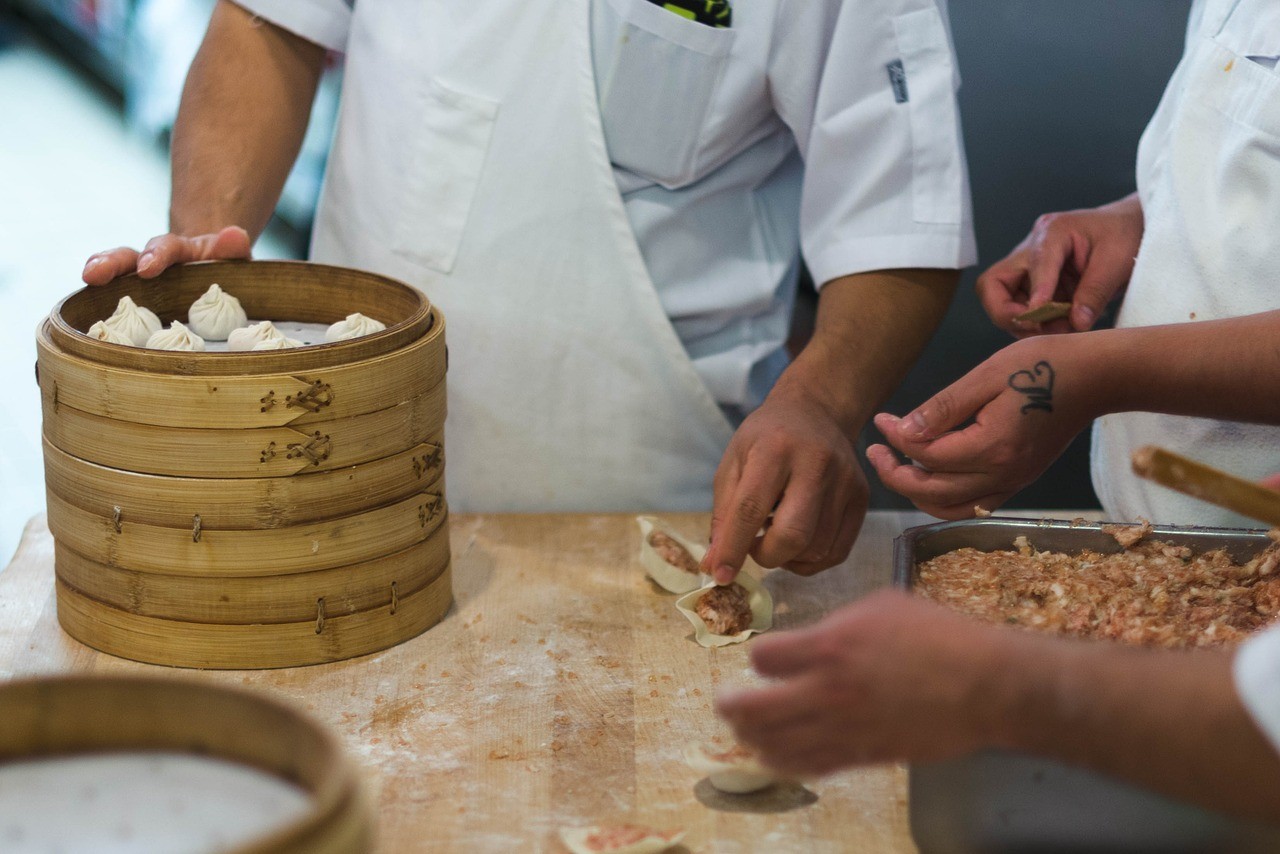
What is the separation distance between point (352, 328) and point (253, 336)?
10 centimetres

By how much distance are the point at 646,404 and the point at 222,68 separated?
31.1 inches

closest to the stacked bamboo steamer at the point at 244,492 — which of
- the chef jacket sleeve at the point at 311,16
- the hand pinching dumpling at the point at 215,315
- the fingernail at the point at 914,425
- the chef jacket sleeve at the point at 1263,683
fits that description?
the hand pinching dumpling at the point at 215,315

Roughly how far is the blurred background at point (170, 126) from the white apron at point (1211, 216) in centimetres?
92

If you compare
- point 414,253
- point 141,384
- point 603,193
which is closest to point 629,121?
point 603,193

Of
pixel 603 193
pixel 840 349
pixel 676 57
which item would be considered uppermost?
pixel 676 57

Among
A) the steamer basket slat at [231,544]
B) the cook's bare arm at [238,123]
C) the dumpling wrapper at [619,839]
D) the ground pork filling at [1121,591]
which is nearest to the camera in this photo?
the dumpling wrapper at [619,839]

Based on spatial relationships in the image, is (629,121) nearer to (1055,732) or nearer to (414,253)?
(414,253)

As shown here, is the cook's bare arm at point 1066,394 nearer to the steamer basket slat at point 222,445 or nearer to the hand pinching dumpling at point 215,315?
the steamer basket slat at point 222,445

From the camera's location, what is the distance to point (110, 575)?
1.25 meters

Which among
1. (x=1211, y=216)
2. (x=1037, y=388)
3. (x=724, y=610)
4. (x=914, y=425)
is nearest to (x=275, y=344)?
(x=724, y=610)

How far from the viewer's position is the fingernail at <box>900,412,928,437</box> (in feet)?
4.13

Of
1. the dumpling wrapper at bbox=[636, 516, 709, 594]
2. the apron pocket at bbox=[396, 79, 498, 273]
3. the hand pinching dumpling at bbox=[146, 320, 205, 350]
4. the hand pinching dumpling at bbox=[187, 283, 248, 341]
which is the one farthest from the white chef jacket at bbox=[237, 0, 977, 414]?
the hand pinching dumpling at bbox=[146, 320, 205, 350]

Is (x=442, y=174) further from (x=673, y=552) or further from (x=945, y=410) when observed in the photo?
(x=945, y=410)

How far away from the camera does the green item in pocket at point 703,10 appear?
1574 mm
